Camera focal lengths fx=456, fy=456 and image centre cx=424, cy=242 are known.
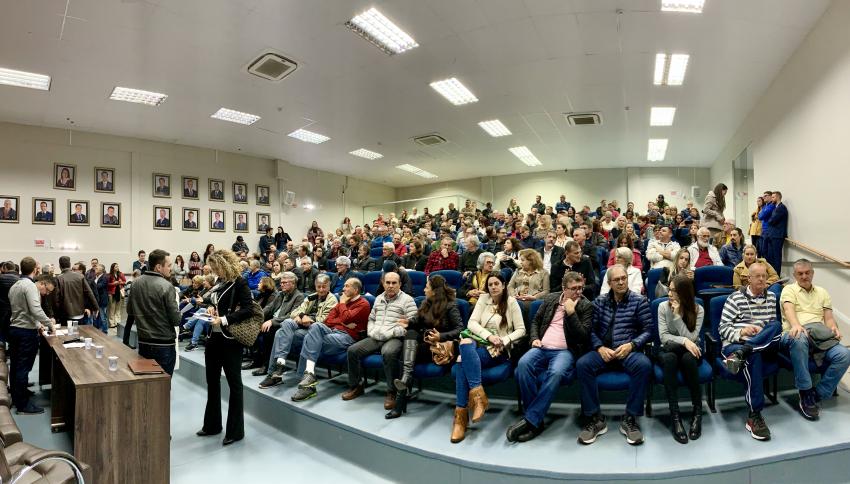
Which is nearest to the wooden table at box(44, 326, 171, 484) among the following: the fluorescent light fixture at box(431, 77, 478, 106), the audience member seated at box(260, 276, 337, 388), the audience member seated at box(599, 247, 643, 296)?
the audience member seated at box(260, 276, 337, 388)

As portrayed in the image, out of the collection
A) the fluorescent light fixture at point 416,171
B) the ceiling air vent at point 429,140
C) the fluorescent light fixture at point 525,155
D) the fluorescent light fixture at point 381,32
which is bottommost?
the fluorescent light fixture at point 416,171

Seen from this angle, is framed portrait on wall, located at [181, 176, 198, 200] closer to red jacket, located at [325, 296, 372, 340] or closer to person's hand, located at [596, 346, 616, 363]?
red jacket, located at [325, 296, 372, 340]

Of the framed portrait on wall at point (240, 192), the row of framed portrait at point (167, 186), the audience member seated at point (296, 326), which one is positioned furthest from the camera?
the framed portrait on wall at point (240, 192)

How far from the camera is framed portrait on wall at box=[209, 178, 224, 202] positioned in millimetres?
12586

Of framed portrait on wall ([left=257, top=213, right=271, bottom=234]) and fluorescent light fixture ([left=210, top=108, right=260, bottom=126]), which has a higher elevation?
fluorescent light fixture ([left=210, top=108, right=260, bottom=126])

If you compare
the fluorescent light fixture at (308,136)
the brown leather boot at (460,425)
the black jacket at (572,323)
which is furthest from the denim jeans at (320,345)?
the fluorescent light fixture at (308,136)

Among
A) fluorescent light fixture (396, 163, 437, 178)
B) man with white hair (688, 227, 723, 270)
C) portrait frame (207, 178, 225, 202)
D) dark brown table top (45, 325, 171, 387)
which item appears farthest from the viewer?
fluorescent light fixture (396, 163, 437, 178)

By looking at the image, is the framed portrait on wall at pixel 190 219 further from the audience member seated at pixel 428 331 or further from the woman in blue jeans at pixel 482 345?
the woman in blue jeans at pixel 482 345

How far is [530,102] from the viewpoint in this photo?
8922mm

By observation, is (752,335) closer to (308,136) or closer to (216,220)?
(308,136)

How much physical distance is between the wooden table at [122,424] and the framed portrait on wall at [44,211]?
9397mm

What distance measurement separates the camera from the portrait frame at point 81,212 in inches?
405

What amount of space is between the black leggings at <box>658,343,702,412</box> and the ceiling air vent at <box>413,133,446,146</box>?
29.7 feet

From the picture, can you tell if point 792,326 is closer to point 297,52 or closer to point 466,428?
point 466,428
